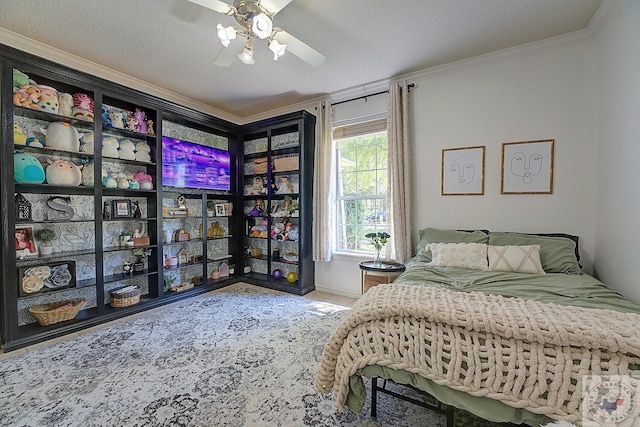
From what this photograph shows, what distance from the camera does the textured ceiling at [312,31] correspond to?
6.55 feet

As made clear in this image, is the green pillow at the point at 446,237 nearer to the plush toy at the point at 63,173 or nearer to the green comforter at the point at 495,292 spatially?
the green comforter at the point at 495,292

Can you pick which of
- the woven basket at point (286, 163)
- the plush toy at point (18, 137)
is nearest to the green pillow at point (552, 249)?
the woven basket at point (286, 163)

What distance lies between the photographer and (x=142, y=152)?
308cm

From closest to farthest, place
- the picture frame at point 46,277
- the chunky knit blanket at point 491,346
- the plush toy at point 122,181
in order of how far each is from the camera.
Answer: the chunky knit blanket at point 491,346
the picture frame at point 46,277
the plush toy at point 122,181

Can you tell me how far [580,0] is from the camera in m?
1.94

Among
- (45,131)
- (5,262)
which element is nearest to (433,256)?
(5,262)

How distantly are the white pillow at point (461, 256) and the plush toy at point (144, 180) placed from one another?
331 cm

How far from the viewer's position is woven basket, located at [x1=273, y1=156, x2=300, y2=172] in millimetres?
3745

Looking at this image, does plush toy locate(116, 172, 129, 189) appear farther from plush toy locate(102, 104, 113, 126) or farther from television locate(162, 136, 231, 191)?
plush toy locate(102, 104, 113, 126)

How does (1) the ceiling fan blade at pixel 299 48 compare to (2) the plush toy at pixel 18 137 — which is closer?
(1) the ceiling fan blade at pixel 299 48

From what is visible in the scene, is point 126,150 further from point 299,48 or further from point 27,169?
point 299,48

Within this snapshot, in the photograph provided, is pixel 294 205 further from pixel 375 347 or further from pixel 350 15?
pixel 375 347

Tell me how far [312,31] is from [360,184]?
6.19 feet

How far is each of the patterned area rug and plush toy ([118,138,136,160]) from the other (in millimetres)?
1814
